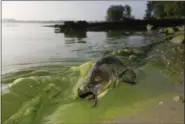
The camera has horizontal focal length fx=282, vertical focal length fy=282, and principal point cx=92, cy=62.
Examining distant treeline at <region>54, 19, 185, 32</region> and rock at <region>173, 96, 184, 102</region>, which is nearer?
rock at <region>173, 96, 184, 102</region>

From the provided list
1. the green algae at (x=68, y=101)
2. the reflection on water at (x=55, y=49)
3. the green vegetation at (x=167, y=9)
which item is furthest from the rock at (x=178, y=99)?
the green vegetation at (x=167, y=9)

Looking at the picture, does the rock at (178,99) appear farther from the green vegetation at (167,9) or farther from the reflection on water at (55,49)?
the green vegetation at (167,9)

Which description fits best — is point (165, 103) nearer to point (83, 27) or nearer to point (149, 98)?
point (149, 98)

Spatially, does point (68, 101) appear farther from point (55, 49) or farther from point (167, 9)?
point (167, 9)

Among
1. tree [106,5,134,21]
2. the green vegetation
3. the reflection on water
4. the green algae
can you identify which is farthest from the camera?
tree [106,5,134,21]

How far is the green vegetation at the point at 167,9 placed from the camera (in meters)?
40.2

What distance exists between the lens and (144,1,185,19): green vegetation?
40.2m

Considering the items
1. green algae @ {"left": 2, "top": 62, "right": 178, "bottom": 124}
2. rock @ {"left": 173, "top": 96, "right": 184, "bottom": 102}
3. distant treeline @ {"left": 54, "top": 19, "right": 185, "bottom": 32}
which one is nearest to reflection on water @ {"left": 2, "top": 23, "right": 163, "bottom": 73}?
green algae @ {"left": 2, "top": 62, "right": 178, "bottom": 124}

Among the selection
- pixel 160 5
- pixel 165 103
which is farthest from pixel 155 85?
pixel 160 5

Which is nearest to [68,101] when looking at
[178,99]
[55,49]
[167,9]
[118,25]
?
[178,99]

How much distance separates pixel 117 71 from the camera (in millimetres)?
8570

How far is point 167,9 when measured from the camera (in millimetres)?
44906

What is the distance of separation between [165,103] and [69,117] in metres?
2.22

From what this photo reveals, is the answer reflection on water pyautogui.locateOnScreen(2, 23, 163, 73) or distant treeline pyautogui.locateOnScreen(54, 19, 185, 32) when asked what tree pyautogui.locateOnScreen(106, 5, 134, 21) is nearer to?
distant treeline pyautogui.locateOnScreen(54, 19, 185, 32)
